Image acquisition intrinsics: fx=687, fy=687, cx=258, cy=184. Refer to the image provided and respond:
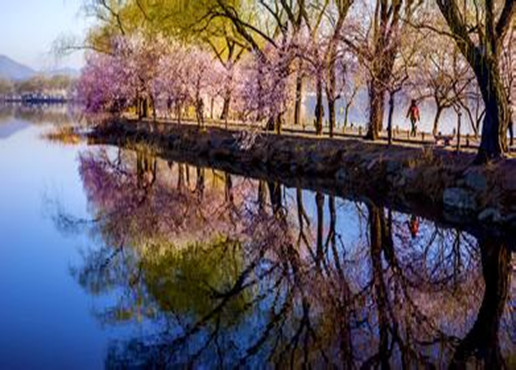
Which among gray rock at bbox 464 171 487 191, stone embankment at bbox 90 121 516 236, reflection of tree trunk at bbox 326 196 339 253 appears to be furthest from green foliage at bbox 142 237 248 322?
gray rock at bbox 464 171 487 191

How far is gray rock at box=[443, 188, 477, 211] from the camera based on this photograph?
63.6 ft

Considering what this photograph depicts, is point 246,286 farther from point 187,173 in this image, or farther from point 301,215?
point 187,173

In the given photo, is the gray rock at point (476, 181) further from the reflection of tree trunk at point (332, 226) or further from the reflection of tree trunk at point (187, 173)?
the reflection of tree trunk at point (187, 173)

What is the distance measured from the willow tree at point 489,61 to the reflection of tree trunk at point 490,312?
4555 mm

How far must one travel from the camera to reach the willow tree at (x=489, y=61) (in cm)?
1950

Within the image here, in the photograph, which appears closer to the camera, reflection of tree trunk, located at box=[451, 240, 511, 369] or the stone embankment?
reflection of tree trunk, located at box=[451, 240, 511, 369]

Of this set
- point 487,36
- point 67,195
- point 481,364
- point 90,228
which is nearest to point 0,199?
point 67,195

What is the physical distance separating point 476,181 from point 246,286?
878 cm

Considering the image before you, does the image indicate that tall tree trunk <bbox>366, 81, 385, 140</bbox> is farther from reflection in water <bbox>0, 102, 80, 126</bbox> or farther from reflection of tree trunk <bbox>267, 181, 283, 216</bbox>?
reflection in water <bbox>0, 102, 80, 126</bbox>

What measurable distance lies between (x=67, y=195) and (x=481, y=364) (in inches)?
750

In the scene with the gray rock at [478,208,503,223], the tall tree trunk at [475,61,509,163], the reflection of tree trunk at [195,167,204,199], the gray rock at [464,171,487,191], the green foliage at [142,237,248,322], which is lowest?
the green foliage at [142,237,248,322]

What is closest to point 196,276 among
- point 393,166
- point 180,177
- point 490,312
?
point 490,312

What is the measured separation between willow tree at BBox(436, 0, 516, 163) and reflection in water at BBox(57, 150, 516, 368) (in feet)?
11.1

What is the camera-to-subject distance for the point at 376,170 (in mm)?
24047
